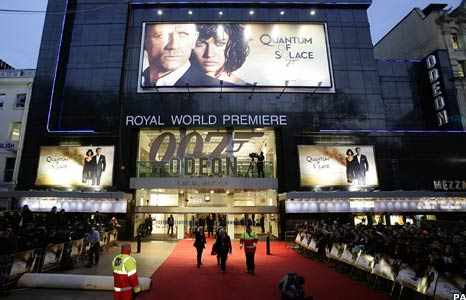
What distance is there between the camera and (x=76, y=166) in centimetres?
2605

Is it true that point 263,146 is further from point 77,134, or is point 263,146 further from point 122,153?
point 77,134

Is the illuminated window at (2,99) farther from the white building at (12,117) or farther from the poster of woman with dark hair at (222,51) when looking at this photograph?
the poster of woman with dark hair at (222,51)

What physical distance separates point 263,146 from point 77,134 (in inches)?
725

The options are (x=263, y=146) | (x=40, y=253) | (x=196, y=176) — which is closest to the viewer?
(x=40, y=253)

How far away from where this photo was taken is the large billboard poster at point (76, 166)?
25734 millimetres

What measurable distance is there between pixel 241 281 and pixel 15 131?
29015 millimetres

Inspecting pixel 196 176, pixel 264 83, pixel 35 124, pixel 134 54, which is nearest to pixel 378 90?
pixel 264 83

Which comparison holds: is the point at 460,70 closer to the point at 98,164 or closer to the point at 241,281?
the point at 241,281

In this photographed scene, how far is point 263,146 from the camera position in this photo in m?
32.7

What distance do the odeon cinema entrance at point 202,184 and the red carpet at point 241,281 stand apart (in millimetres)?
9751

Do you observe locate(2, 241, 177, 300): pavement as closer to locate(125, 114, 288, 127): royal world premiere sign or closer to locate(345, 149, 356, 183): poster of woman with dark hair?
locate(125, 114, 288, 127): royal world premiere sign

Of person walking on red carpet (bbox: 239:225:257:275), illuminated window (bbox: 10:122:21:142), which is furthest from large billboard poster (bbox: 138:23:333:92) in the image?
person walking on red carpet (bbox: 239:225:257:275)

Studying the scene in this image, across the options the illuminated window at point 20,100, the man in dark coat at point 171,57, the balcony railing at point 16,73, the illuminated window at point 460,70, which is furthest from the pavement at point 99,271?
the illuminated window at point 460,70

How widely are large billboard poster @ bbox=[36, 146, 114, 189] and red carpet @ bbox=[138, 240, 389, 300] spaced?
535 inches
